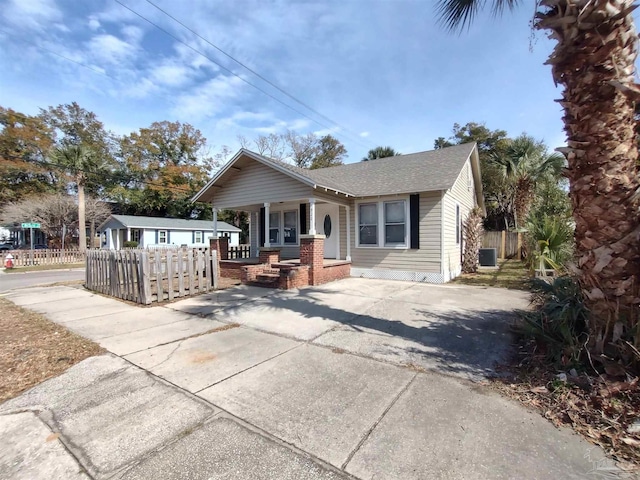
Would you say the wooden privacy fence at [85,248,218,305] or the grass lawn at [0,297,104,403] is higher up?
the wooden privacy fence at [85,248,218,305]

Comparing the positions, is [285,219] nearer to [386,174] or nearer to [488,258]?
[386,174]

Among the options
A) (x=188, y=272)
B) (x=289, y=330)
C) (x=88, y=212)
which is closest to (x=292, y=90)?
(x=188, y=272)

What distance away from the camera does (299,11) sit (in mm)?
9398

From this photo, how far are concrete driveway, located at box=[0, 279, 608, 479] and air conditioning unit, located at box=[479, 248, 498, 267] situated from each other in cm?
1100

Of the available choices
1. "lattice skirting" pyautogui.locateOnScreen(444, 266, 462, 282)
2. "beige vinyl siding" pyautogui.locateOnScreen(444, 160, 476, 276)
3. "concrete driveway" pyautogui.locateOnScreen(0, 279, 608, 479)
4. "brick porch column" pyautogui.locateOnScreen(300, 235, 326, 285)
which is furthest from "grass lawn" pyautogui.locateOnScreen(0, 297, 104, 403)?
"beige vinyl siding" pyautogui.locateOnScreen(444, 160, 476, 276)

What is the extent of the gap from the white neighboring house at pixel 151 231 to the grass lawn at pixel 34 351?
22.5 m

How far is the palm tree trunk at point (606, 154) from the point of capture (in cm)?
294

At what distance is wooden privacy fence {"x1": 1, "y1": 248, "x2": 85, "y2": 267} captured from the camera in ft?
65.0

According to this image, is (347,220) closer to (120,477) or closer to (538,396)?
(538,396)

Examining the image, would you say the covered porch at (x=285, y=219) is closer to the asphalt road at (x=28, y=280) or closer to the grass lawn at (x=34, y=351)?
the grass lawn at (x=34, y=351)

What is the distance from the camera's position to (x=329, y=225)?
1246cm

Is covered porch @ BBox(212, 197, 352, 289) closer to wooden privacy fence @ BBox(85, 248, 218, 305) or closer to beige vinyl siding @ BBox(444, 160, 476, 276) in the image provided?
wooden privacy fence @ BBox(85, 248, 218, 305)

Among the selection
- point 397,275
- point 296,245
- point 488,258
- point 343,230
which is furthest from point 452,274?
point 296,245

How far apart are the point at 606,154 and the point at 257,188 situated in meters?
10.1
